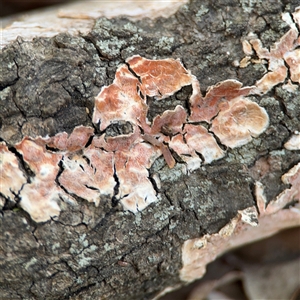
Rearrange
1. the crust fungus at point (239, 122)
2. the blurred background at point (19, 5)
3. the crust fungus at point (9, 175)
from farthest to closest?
the blurred background at point (19, 5)
the crust fungus at point (239, 122)
the crust fungus at point (9, 175)

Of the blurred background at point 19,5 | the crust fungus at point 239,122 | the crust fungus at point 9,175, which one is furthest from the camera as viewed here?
the blurred background at point 19,5

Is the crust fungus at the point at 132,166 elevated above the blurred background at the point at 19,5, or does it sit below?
below

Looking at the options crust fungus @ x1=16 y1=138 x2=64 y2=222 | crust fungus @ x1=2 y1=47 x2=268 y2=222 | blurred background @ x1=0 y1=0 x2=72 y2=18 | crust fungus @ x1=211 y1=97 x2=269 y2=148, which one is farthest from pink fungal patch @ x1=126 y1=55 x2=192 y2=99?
blurred background @ x1=0 y1=0 x2=72 y2=18

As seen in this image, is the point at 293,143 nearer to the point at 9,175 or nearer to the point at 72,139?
the point at 72,139

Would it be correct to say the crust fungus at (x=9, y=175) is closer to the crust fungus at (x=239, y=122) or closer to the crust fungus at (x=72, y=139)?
the crust fungus at (x=72, y=139)

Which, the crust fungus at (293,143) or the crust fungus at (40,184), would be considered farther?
the crust fungus at (293,143)

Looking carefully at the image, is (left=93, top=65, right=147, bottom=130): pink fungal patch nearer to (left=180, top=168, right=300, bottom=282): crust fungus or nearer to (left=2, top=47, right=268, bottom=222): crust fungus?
(left=2, top=47, right=268, bottom=222): crust fungus

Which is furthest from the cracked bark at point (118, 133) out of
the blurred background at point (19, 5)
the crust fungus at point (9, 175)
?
the blurred background at point (19, 5)
